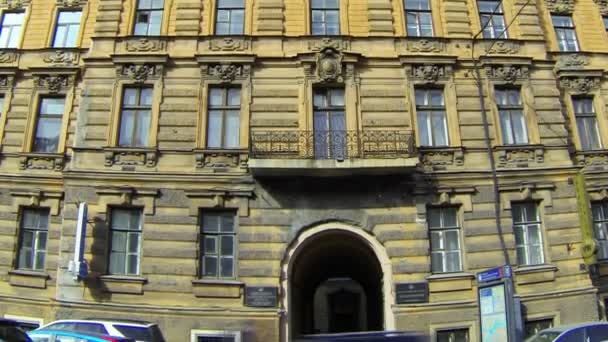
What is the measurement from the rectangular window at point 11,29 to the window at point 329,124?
12416 millimetres

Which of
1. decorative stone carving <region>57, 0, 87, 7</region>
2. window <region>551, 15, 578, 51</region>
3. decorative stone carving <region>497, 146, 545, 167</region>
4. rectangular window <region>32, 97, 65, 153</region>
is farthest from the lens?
window <region>551, 15, 578, 51</region>

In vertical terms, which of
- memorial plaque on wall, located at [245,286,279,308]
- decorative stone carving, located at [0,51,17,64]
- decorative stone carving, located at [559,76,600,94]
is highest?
decorative stone carving, located at [0,51,17,64]

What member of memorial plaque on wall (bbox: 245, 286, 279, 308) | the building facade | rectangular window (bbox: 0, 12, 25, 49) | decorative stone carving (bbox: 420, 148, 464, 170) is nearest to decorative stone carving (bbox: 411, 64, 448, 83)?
the building facade

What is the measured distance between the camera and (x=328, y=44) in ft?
52.4

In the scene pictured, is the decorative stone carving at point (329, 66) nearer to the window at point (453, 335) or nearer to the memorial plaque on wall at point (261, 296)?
the memorial plaque on wall at point (261, 296)

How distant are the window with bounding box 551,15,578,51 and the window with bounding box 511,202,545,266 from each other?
739 cm

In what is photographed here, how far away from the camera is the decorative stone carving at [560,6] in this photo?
18.9 m

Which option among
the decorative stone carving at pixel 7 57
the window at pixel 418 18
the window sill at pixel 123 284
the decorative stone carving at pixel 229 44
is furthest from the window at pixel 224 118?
the decorative stone carving at pixel 7 57

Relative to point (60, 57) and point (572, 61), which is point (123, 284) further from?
point (572, 61)

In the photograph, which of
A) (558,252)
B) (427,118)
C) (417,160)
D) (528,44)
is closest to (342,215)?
(417,160)

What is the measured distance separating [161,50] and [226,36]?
2.31 metres

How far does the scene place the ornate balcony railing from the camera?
1454 cm

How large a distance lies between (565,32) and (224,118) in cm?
1425

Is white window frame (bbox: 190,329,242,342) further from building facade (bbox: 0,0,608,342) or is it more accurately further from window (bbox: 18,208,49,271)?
window (bbox: 18,208,49,271)
